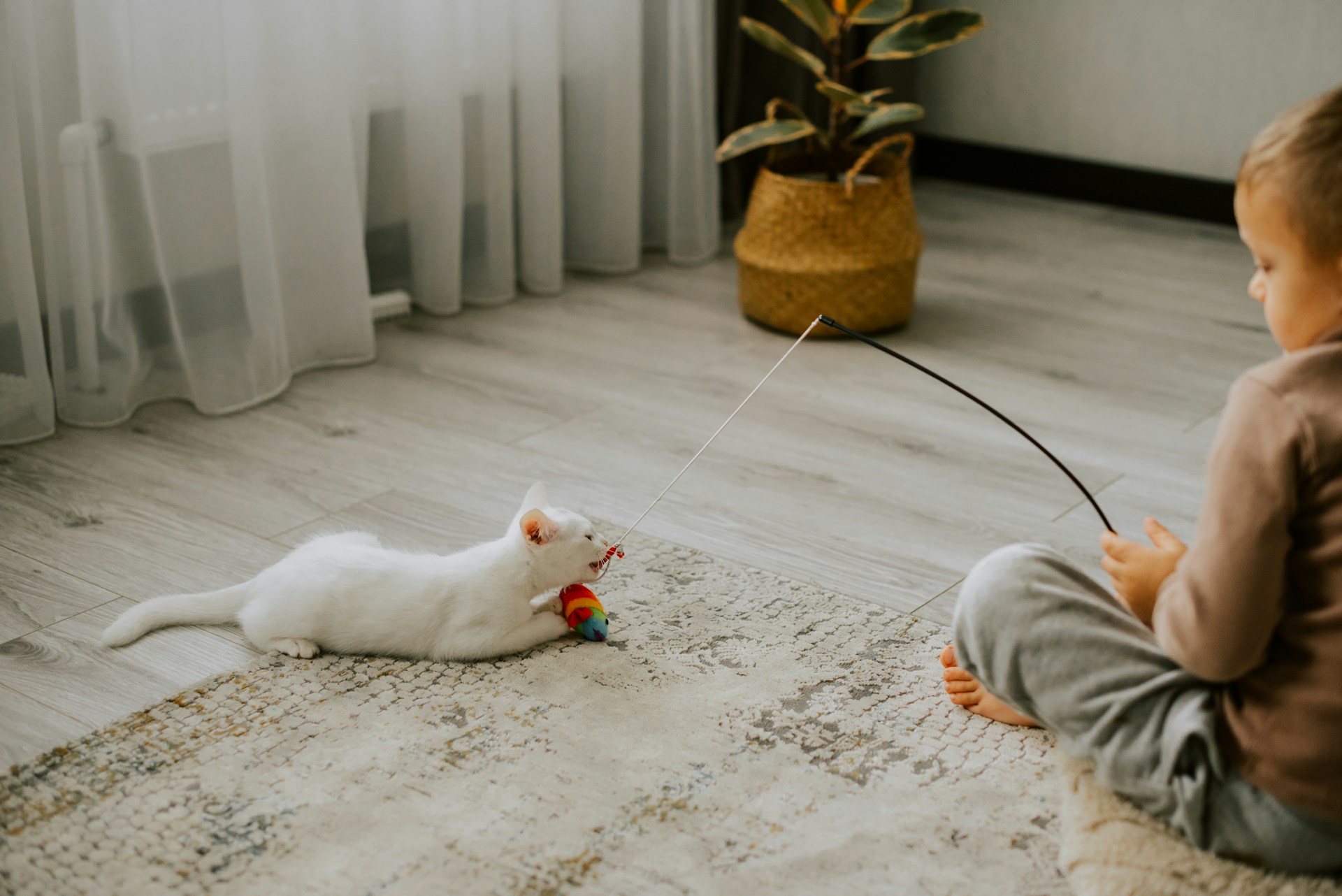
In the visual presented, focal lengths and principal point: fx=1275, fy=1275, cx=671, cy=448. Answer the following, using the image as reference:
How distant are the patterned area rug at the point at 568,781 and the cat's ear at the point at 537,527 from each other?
0.15 meters

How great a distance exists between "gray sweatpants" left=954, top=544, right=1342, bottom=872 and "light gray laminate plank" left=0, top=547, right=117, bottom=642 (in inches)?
40.2

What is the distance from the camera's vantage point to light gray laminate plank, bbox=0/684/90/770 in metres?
1.24

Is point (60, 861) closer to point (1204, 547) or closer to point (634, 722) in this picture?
point (634, 722)

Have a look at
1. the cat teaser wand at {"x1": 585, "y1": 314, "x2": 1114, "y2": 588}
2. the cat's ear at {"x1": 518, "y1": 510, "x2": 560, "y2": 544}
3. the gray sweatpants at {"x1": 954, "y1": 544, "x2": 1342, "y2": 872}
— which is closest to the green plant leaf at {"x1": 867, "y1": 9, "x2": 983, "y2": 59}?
the cat teaser wand at {"x1": 585, "y1": 314, "x2": 1114, "y2": 588}

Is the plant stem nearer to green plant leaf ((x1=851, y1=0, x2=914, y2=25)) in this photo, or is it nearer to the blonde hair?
green plant leaf ((x1=851, y1=0, x2=914, y2=25))

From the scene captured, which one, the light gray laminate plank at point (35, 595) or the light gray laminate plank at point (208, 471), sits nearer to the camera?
the light gray laminate plank at point (35, 595)

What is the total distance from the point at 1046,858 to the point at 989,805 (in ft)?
0.26

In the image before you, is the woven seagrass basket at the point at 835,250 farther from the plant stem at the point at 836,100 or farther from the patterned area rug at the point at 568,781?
the patterned area rug at the point at 568,781

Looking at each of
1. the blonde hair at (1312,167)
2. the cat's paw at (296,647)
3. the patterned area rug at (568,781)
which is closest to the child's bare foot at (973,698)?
the patterned area rug at (568,781)

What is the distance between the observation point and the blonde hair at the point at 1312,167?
85 cm

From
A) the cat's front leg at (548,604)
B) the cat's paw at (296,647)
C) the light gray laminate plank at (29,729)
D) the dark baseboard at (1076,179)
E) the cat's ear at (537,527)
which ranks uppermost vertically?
the dark baseboard at (1076,179)

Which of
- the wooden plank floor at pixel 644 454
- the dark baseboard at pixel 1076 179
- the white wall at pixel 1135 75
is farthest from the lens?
the dark baseboard at pixel 1076 179

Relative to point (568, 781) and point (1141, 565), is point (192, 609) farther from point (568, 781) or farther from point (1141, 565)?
point (1141, 565)

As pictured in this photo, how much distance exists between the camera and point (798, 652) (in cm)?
143
